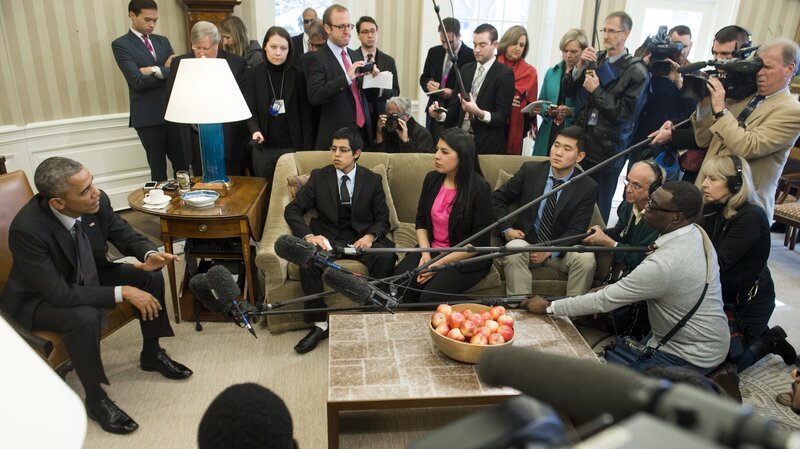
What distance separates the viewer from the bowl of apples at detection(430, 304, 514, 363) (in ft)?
6.58

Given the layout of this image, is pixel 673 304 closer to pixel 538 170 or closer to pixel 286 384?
pixel 538 170

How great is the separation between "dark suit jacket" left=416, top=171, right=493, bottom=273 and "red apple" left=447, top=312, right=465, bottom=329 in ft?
2.31

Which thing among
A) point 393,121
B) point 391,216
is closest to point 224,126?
point 393,121

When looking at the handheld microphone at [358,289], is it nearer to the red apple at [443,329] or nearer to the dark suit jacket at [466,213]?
the red apple at [443,329]

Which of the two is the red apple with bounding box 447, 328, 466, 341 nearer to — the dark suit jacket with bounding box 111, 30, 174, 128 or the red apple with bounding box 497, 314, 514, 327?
the red apple with bounding box 497, 314, 514, 327

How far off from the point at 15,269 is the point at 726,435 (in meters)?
2.48

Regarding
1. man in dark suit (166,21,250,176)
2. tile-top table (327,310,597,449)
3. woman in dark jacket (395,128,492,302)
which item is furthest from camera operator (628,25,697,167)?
man in dark suit (166,21,250,176)

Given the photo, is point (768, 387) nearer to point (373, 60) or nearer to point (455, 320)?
point (455, 320)

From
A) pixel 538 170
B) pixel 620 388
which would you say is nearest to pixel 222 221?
pixel 538 170

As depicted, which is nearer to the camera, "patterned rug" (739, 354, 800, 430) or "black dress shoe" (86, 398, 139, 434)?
"black dress shoe" (86, 398, 139, 434)

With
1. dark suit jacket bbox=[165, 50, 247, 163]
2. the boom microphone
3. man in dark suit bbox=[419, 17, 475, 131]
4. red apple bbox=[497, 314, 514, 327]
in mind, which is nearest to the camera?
the boom microphone

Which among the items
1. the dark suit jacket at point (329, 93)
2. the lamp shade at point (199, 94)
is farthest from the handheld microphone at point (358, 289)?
the dark suit jacket at point (329, 93)

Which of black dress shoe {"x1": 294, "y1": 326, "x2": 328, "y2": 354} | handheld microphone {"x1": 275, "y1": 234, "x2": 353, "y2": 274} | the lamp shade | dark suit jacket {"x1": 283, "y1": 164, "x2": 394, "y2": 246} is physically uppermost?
the lamp shade

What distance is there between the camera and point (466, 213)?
2.87 m
